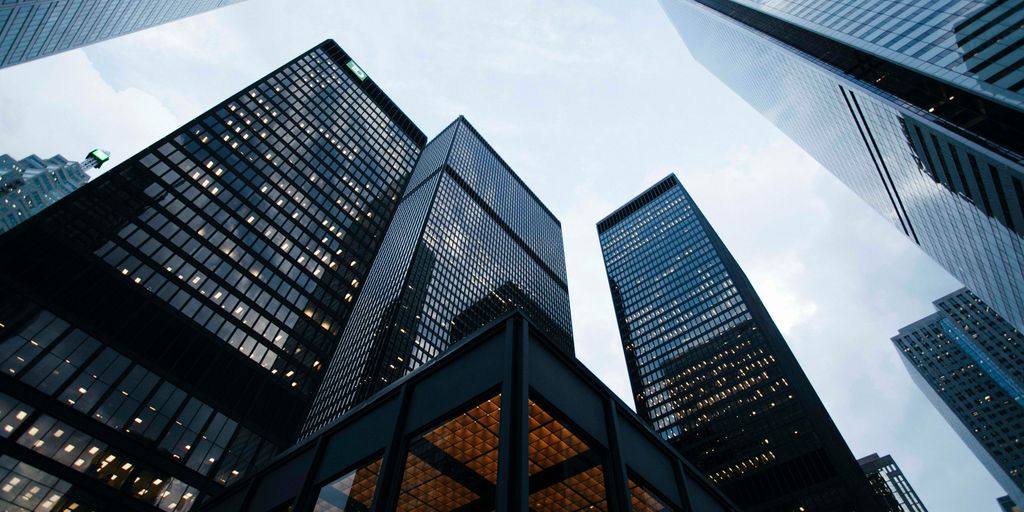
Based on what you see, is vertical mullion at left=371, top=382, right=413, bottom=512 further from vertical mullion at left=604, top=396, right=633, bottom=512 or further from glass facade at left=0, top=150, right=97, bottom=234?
glass facade at left=0, top=150, right=97, bottom=234

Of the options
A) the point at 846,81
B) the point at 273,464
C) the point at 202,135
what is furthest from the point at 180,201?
the point at 846,81

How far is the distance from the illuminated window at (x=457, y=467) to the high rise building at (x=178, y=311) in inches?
1726

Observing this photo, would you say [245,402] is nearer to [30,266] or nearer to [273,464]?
[30,266]

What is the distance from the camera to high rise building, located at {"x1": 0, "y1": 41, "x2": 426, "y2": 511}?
42.4 metres

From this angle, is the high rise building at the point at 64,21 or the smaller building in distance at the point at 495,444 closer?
the smaller building in distance at the point at 495,444

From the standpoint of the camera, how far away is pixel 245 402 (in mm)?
56750

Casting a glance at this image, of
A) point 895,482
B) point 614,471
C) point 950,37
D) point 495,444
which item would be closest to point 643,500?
point 614,471

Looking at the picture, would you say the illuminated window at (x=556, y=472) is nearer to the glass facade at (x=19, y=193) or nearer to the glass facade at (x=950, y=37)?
the glass facade at (x=950, y=37)

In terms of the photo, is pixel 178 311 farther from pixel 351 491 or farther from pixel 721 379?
pixel 721 379

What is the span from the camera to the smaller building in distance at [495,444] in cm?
1235

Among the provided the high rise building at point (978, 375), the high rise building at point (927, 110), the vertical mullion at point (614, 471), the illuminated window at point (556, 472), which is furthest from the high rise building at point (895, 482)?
the illuminated window at point (556, 472)

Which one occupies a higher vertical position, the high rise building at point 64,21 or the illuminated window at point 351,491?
the high rise building at point 64,21

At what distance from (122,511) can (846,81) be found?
9107cm

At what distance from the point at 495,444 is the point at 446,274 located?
104812 mm
